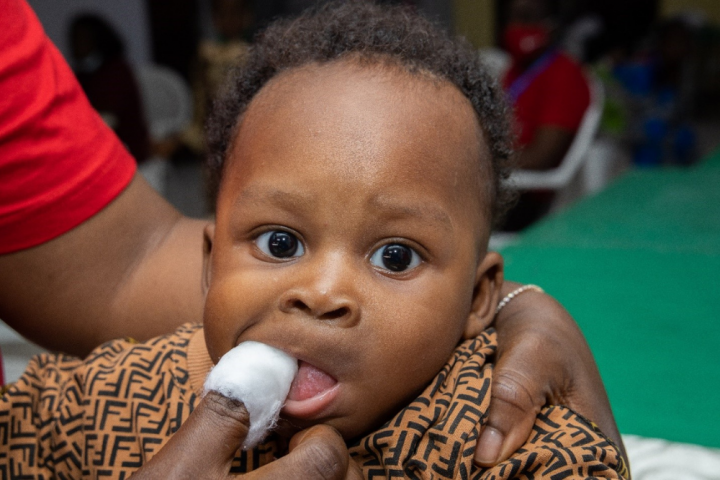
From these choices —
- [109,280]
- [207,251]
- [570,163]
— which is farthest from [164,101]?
[207,251]

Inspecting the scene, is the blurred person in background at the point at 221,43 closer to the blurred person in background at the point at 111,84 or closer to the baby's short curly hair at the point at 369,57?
the blurred person in background at the point at 111,84

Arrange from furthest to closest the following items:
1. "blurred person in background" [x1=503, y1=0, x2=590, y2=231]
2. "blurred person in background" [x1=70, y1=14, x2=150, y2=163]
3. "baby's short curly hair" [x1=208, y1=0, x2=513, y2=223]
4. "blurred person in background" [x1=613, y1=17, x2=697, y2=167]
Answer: "blurred person in background" [x1=613, y1=17, x2=697, y2=167] < "blurred person in background" [x1=70, y1=14, x2=150, y2=163] < "blurred person in background" [x1=503, y1=0, x2=590, y2=231] < "baby's short curly hair" [x1=208, y1=0, x2=513, y2=223]

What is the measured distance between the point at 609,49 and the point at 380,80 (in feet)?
32.5

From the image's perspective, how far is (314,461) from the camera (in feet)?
2.37

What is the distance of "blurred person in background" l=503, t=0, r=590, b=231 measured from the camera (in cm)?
407

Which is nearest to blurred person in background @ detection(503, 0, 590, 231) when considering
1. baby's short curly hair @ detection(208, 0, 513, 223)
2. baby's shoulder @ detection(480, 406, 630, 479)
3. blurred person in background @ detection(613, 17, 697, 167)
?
blurred person in background @ detection(613, 17, 697, 167)

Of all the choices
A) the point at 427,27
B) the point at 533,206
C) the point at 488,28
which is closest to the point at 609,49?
the point at 488,28

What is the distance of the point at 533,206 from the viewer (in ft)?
13.2

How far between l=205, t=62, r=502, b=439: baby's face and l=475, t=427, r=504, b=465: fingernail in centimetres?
9

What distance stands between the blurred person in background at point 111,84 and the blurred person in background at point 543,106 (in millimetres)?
2496

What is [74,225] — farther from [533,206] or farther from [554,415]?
[533,206]

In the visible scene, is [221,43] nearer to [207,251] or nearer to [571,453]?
[207,251]

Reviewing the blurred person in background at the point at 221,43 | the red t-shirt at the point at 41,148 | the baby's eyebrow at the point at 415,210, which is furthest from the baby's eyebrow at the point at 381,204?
the blurred person in background at the point at 221,43

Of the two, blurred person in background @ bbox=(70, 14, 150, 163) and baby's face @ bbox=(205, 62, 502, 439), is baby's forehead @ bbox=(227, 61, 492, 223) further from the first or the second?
blurred person in background @ bbox=(70, 14, 150, 163)
